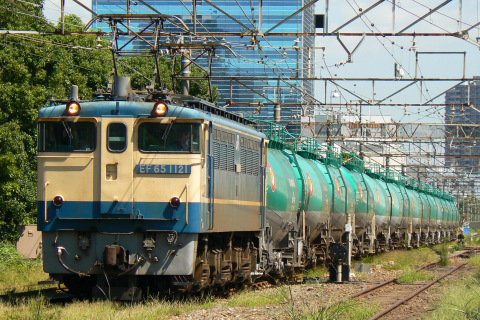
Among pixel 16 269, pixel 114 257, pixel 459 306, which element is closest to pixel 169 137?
pixel 114 257

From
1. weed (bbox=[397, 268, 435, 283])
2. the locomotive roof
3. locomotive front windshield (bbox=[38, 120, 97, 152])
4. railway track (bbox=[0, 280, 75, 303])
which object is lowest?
weed (bbox=[397, 268, 435, 283])

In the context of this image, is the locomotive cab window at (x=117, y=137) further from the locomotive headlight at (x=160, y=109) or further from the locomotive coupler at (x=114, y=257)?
the locomotive coupler at (x=114, y=257)

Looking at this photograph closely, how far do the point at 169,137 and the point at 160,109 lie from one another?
49 cm

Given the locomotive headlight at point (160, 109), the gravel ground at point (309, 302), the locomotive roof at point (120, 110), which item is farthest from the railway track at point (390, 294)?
the locomotive headlight at point (160, 109)

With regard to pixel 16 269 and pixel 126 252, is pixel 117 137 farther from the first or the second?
pixel 16 269

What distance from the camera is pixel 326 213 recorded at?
24125mm

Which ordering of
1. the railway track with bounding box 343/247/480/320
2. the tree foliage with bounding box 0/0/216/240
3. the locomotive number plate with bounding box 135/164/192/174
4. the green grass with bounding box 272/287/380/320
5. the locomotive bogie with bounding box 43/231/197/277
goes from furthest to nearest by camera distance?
the tree foliage with bounding box 0/0/216/240 < the railway track with bounding box 343/247/480/320 < the locomotive number plate with bounding box 135/164/192/174 < the locomotive bogie with bounding box 43/231/197/277 < the green grass with bounding box 272/287/380/320

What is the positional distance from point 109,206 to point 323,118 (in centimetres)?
7375

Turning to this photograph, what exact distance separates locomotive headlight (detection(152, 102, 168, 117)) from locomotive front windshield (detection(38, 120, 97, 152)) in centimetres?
108

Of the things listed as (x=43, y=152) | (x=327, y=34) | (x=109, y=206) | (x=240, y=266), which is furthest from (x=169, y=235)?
(x=327, y=34)

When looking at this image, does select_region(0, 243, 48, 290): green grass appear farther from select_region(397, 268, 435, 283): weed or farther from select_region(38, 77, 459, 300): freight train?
select_region(397, 268, 435, 283): weed

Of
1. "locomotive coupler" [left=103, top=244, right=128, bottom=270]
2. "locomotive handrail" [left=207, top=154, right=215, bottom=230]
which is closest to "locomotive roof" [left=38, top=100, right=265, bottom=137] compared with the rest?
"locomotive handrail" [left=207, top=154, right=215, bottom=230]

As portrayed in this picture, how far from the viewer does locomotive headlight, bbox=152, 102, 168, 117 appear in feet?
42.9

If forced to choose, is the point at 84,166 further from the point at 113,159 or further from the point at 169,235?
the point at 169,235
